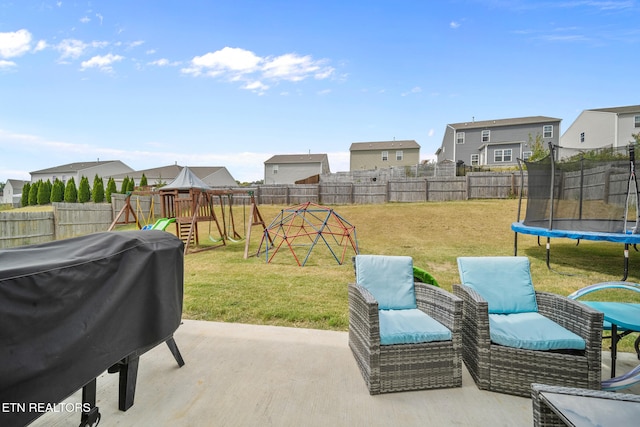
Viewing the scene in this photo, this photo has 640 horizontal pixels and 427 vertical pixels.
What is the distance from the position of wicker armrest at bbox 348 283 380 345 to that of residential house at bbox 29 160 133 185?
4429 cm

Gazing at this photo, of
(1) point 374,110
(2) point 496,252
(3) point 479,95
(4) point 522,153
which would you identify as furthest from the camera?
(4) point 522,153

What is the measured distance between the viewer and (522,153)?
1081 inches

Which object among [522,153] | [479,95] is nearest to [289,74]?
[479,95]

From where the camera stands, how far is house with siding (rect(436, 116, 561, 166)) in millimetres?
27500

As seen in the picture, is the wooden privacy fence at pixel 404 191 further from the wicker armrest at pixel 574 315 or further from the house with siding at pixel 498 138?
the wicker armrest at pixel 574 315

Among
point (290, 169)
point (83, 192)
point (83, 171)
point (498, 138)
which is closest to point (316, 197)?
point (290, 169)

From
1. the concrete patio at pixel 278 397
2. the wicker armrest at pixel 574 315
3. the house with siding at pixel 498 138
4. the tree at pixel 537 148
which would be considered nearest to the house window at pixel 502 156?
the house with siding at pixel 498 138

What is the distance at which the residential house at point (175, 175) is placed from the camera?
3562 centimetres

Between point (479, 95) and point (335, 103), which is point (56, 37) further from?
point (479, 95)

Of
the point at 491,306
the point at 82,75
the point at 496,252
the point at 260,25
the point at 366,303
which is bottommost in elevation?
the point at 496,252

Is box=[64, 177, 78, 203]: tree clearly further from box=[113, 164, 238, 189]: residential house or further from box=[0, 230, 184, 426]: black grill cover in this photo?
box=[0, 230, 184, 426]: black grill cover

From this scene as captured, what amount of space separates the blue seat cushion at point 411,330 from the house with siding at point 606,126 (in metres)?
29.2

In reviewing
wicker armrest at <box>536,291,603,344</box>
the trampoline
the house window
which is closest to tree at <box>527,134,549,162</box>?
the house window

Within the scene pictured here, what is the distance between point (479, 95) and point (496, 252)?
8116 mm
